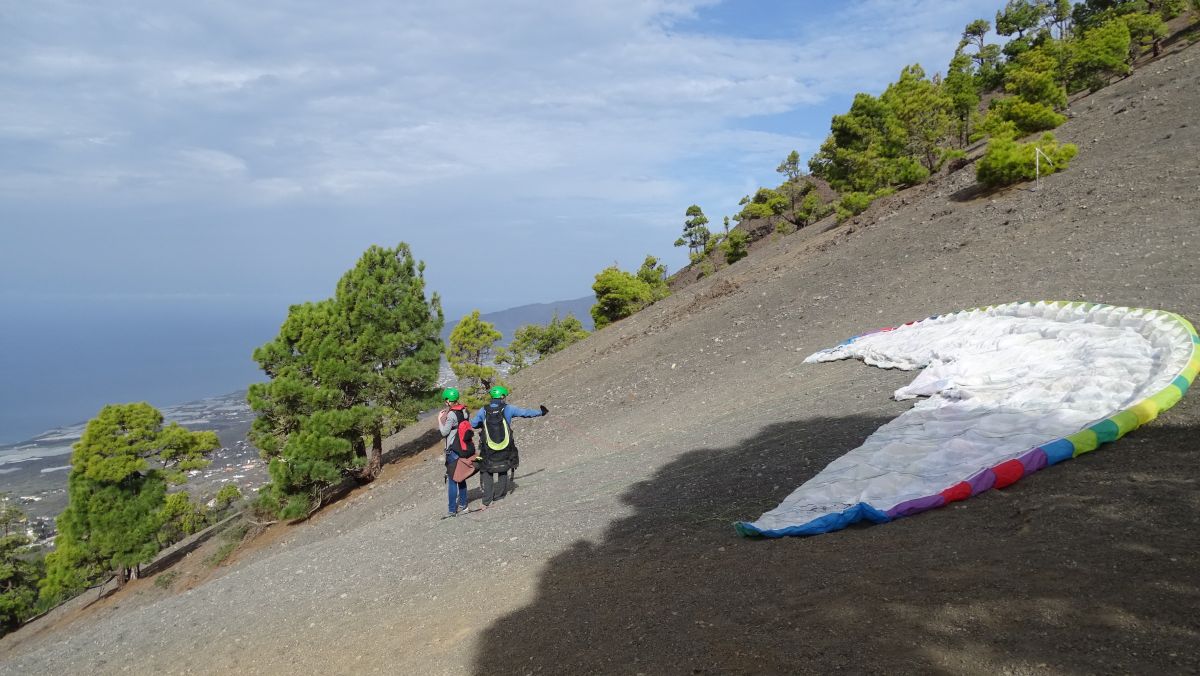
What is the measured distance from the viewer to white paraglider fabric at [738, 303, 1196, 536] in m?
5.38

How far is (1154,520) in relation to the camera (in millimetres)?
3867

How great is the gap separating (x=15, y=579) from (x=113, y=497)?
10.3 meters

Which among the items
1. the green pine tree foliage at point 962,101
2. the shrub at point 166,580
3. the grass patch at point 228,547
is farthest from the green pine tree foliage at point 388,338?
the green pine tree foliage at point 962,101

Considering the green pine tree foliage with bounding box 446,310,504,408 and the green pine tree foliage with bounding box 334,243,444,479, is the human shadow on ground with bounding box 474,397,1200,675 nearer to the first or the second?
the green pine tree foliage with bounding box 334,243,444,479

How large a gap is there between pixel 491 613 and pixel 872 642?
307cm

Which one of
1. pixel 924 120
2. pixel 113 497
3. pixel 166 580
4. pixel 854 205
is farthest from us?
pixel 924 120

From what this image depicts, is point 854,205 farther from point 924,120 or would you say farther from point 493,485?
point 493,485

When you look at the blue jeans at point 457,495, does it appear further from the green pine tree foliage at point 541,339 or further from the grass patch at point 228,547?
the green pine tree foliage at point 541,339

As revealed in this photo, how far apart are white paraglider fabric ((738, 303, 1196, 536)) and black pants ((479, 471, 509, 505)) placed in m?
4.67

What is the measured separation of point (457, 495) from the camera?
9.24 metres

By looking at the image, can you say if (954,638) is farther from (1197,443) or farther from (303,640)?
(303,640)

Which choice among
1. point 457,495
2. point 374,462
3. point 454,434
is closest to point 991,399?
point 454,434

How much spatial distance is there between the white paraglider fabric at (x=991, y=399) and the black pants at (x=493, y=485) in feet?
15.3

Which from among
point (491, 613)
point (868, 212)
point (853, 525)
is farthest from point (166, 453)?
point (868, 212)
